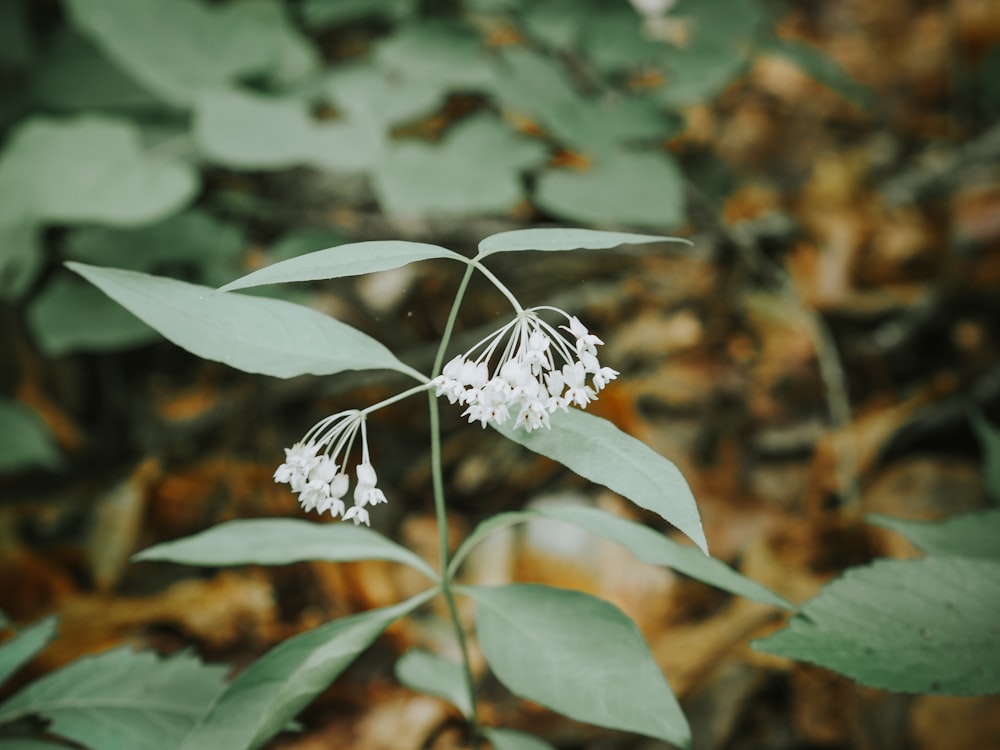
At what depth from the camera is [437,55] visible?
2.33 metres

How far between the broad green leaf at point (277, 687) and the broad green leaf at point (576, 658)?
0.47ft

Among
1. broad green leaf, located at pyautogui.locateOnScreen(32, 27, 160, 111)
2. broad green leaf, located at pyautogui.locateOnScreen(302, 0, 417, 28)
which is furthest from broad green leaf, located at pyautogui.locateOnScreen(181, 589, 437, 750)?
broad green leaf, located at pyautogui.locateOnScreen(32, 27, 160, 111)

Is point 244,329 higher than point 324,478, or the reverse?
point 244,329

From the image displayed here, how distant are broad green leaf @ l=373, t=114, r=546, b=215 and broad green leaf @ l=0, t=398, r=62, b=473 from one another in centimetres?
135

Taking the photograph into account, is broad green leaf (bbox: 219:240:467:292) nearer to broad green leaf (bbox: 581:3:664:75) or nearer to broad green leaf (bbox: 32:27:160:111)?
broad green leaf (bbox: 581:3:664:75)

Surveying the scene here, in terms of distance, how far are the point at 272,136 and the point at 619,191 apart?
1109 mm

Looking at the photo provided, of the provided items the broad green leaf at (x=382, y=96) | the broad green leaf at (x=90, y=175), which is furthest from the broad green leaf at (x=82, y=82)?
the broad green leaf at (x=382, y=96)

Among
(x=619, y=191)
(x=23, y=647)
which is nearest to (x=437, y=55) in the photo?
(x=619, y=191)

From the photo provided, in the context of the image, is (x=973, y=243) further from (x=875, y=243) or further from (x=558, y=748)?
(x=558, y=748)

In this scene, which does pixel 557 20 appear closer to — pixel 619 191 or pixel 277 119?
pixel 619 191

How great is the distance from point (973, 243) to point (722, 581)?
2.27 m

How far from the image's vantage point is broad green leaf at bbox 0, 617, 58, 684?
94 cm

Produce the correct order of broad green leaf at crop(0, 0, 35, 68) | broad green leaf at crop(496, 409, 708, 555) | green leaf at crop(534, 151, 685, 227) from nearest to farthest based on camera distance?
broad green leaf at crop(496, 409, 708, 555)
green leaf at crop(534, 151, 685, 227)
broad green leaf at crop(0, 0, 35, 68)

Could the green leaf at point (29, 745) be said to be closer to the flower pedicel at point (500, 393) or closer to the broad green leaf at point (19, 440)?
the flower pedicel at point (500, 393)
